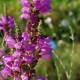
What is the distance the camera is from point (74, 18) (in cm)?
939

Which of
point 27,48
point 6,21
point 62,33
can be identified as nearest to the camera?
point 27,48

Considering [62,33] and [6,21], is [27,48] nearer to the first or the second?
[6,21]

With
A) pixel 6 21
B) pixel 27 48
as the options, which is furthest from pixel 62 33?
pixel 27 48

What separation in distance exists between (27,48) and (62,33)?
6.44 metres

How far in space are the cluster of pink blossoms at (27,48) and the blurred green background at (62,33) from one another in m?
3.58

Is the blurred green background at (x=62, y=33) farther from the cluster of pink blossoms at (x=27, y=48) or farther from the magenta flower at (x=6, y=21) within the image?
the cluster of pink blossoms at (x=27, y=48)

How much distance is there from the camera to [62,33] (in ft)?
28.9

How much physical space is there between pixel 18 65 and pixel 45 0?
508 millimetres

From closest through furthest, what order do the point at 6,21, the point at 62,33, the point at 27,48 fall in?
the point at 27,48, the point at 6,21, the point at 62,33

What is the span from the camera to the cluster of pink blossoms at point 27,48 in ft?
7.84

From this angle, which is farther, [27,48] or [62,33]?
[62,33]

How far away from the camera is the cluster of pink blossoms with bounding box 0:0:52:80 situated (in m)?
2.39

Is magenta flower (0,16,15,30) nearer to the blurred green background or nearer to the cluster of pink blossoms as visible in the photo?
the cluster of pink blossoms

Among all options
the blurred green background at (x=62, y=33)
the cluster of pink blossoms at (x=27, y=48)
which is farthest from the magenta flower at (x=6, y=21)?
the blurred green background at (x=62, y=33)
